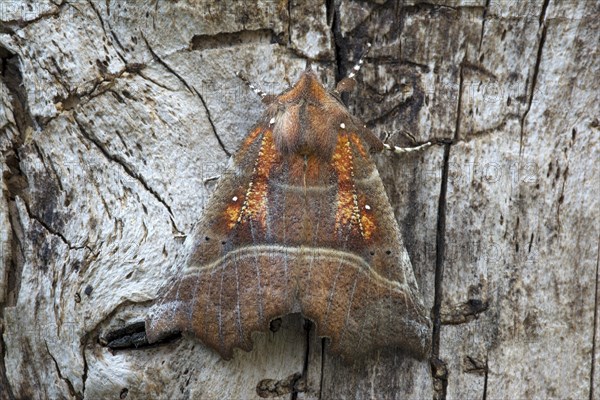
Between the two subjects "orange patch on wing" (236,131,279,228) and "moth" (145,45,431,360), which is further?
"orange patch on wing" (236,131,279,228)

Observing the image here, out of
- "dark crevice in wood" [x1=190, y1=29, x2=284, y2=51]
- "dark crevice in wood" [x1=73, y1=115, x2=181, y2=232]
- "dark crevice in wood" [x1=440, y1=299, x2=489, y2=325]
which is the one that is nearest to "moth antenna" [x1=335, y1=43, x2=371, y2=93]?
"dark crevice in wood" [x1=190, y1=29, x2=284, y2=51]

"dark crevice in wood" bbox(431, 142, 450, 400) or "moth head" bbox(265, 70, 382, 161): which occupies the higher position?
"moth head" bbox(265, 70, 382, 161)

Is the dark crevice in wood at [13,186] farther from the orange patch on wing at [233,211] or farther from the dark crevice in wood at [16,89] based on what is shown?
the orange patch on wing at [233,211]

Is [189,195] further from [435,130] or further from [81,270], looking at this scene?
[435,130]

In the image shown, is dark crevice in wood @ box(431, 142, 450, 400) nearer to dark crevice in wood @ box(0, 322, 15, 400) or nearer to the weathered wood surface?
the weathered wood surface

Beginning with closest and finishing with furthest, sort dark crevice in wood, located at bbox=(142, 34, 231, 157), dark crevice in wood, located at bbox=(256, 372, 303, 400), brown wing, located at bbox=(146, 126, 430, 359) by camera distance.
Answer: brown wing, located at bbox=(146, 126, 430, 359), dark crevice in wood, located at bbox=(256, 372, 303, 400), dark crevice in wood, located at bbox=(142, 34, 231, 157)

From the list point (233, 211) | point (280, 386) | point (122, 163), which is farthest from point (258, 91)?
point (280, 386)

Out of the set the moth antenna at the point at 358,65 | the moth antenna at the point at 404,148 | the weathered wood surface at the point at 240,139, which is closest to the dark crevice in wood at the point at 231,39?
the weathered wood surface at the point at 240,139

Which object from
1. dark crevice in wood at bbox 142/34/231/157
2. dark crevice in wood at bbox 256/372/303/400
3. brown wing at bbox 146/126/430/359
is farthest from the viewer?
dark crevice in wood at bbox 142/34/231/157

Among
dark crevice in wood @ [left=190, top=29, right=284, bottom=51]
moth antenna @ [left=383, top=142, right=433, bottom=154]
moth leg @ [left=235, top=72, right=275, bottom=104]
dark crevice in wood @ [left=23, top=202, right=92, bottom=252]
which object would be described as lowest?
dark crevice in wood @ [left=23, top=202, right=92, bottom=252]
